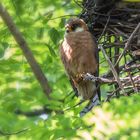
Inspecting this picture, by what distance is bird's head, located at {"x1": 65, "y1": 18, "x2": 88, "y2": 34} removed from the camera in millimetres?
2762

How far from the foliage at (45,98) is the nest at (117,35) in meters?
0.16

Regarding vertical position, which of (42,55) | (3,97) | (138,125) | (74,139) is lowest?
(3,97)

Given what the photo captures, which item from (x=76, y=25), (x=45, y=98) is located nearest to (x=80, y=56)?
(x=76, y=25)

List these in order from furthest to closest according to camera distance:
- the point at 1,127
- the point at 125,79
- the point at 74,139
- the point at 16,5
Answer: the point at 1,127 → the point at 16,5 → the point at 125,79 → the point at 74,139

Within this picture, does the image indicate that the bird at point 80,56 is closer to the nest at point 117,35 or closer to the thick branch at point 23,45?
the nest at point 117,35

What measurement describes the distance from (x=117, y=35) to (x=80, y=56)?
23cm

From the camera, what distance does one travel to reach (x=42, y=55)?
12.8ft

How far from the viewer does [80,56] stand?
2.80m

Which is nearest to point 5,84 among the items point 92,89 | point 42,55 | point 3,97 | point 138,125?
point 3,97

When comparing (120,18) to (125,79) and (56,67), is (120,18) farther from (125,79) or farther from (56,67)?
(56,67)

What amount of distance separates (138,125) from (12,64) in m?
1.72

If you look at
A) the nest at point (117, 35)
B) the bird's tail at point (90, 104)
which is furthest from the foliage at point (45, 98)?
the nest at point (117, 35)

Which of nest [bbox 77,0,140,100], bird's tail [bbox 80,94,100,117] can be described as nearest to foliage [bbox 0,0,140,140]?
bird's tail [bbox 80,94,100,117]

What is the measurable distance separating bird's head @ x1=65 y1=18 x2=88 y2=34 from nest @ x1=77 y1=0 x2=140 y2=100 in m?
0.06
